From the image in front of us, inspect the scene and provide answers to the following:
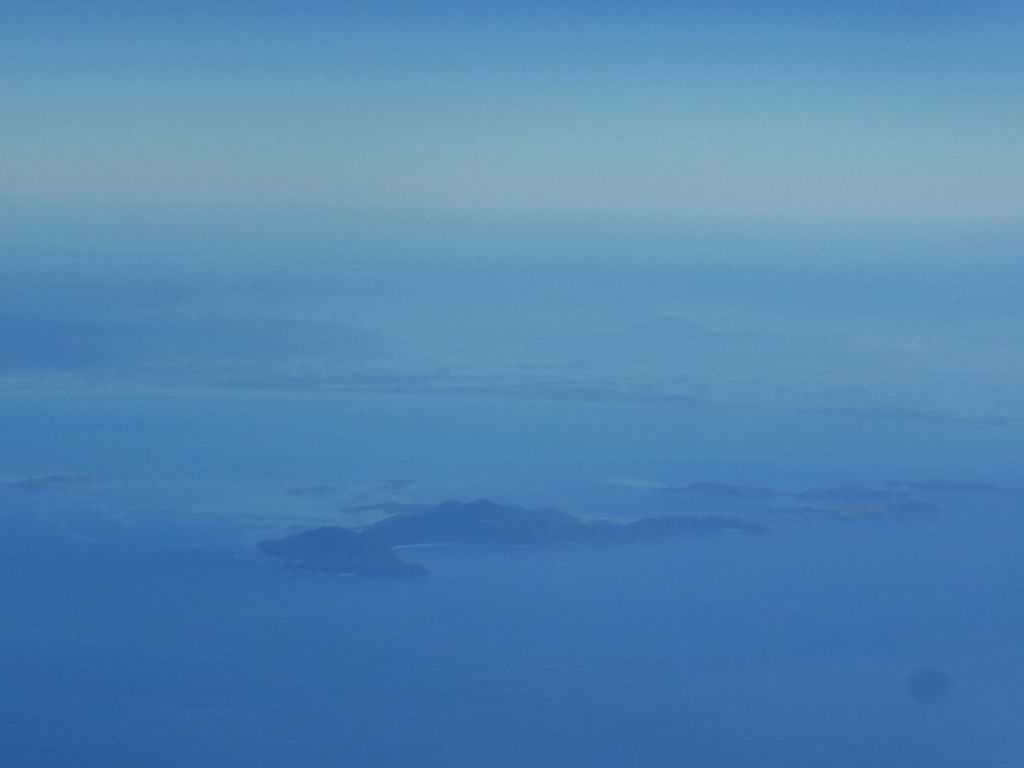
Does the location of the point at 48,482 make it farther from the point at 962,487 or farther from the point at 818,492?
the point at 962,487

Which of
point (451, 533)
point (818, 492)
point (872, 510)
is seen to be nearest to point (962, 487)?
point (872, 510)

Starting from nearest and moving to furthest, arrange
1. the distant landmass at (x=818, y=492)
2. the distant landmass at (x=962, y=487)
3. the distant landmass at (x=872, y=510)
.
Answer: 1. the distant landmass at (x=872, y=510)
2. the distant landmass at (x=818, y=492)
3. the distant landmass at (x=962, y=487)

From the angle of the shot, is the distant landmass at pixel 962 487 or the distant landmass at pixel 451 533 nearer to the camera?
the distant landmass at pixel 451 533

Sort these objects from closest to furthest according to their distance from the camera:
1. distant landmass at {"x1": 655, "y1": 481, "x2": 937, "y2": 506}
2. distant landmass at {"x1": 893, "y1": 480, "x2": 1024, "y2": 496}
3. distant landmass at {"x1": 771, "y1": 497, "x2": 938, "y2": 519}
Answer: distant landmass at {"x1": 771, "y1": 497, "x2": 938, "y2": 519}, distant landmass at {"x1": 655, "y1": 481, "x2": 937, "y2": 506}, distant landmass at {"x1": 893, "y1": 480, "x2": 1024, "y2": 496}

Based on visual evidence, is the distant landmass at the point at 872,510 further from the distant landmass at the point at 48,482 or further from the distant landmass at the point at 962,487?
the distant landmass at the point at 48,482

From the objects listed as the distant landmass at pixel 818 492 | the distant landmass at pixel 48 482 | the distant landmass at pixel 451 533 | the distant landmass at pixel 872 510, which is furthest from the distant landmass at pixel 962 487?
the distant landmass at pixel 48 482

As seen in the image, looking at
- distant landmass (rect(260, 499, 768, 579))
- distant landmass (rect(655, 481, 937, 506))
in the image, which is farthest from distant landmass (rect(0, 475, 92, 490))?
distant landmass (rect(655, 481, 937, 506))

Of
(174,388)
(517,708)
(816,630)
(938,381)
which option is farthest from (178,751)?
(938,381)

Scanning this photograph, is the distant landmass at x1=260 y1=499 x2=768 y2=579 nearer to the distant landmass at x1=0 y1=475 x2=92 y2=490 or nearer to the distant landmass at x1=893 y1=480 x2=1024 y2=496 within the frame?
the distant landmass at x1=893 y1=480 x2=1024 y2=496
